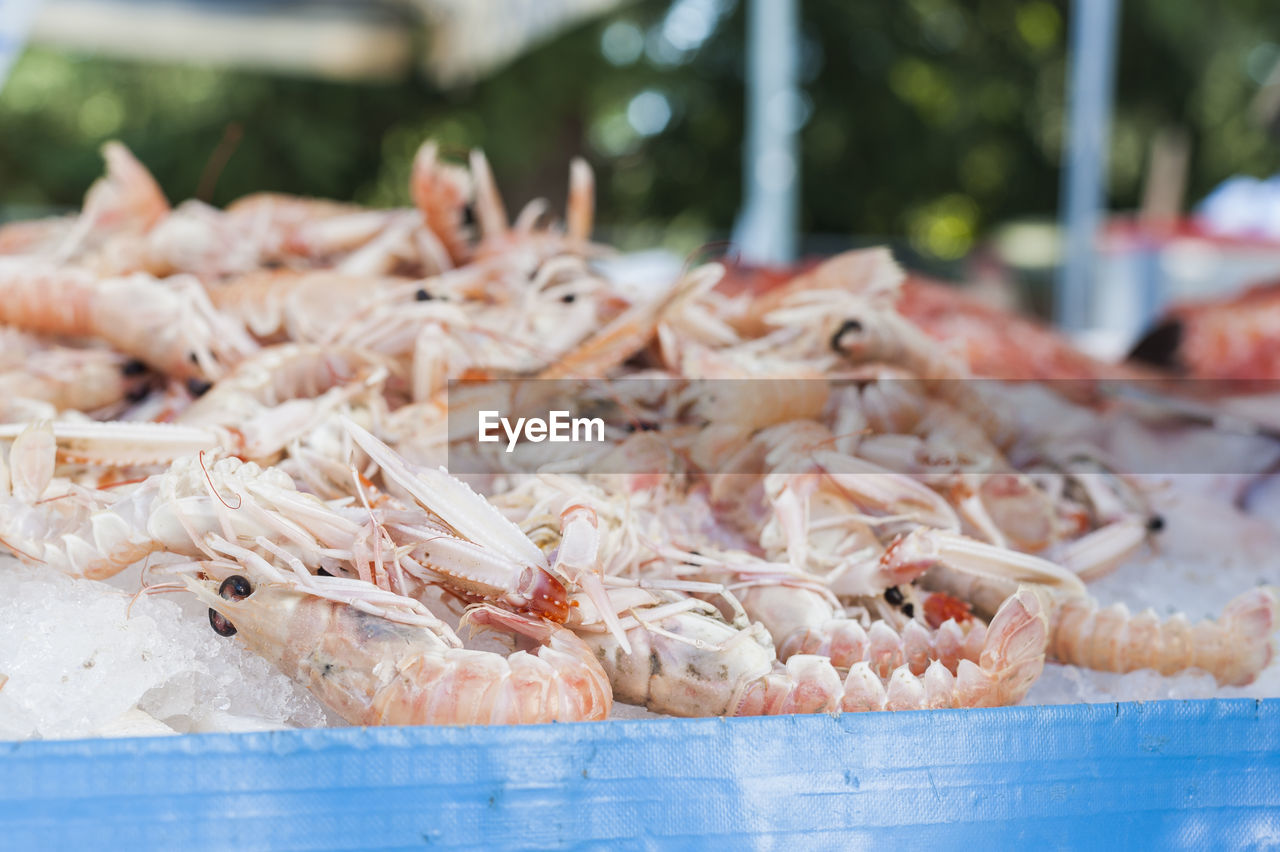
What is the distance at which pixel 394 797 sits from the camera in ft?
2.16

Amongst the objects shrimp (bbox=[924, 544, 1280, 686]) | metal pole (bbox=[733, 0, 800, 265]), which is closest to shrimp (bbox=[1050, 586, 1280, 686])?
shrimp (bbox=[924, 544, 1280, 686])

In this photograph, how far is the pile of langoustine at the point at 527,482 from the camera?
2.60ft

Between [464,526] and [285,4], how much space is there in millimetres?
3594

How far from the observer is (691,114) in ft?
29.5

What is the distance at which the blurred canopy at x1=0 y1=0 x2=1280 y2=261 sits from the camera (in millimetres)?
7742

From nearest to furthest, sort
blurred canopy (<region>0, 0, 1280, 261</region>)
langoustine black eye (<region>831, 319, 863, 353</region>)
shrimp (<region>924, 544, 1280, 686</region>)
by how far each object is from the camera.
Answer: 1. shrimp (<region>924, 544, 1280, 686</region>)
2. langoustine black eye (<region>831, 319, 863, 353</region>)
3. blurred canopy (<region>0, 0, 1280, 261</region>)

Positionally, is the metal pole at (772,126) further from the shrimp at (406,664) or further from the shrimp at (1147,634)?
the shrimp at (406,664)

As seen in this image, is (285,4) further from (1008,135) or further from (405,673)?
(1008,135)

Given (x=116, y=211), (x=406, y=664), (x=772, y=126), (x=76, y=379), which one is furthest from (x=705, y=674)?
(x=772, y=126)

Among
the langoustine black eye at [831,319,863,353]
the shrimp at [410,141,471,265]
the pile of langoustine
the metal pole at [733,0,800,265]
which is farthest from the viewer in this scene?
the metal pole at [733,0,800,265]

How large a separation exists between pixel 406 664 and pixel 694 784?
0.22 m

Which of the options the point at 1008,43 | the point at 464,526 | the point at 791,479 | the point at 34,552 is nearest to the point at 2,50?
the point at 34,552

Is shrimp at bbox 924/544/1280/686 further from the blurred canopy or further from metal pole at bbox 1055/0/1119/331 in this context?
the blurred canopy
